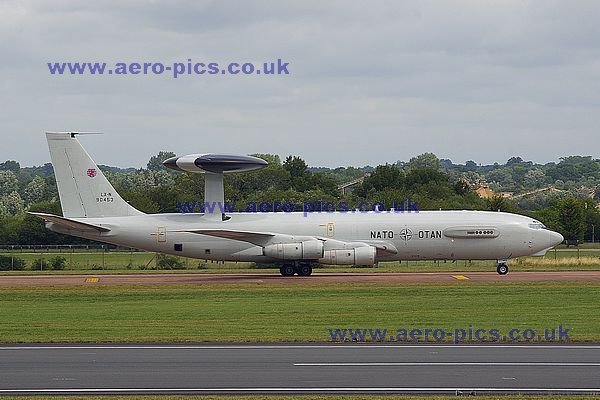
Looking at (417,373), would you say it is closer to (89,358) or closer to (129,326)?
(89,358)

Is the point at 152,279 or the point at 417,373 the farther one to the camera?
the point at 152,279

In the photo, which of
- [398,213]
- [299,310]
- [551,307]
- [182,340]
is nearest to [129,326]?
[182,340]

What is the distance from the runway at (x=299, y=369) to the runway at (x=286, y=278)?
2129cm

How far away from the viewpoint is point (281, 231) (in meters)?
48.0

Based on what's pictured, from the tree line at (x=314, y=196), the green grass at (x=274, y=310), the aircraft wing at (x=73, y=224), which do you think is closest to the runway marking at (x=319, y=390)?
the green grass at (x=274, y=310)

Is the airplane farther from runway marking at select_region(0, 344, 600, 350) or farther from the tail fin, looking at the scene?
runway marking at select_region(0, 344, 600, 350)

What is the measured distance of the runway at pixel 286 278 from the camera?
140 feet

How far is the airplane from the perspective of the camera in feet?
155

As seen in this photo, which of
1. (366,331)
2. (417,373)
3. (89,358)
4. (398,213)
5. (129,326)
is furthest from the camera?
(398,213)

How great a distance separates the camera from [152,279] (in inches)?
1793

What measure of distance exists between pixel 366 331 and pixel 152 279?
23237 millimetres

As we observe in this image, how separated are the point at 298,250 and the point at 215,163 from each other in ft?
18.2

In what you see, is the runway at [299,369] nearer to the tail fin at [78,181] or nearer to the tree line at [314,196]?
the tail fin at [78,181]

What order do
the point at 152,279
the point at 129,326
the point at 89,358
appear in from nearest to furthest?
1. the point at 89,358
2. the point at 129,326
3. the point at 152,279
